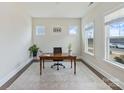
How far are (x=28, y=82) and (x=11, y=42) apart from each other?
1.55 meters

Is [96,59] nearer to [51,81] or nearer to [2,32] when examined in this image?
[51,81]

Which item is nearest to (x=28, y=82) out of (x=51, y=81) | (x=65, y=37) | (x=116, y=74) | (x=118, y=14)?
(x=51, y=81)

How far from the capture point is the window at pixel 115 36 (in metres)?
5.06

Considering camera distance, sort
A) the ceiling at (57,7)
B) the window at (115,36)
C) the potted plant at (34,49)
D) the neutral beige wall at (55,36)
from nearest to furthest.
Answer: the window at (115,36)
the ceiling at (57,7)
the potted plant at (34,49)
the neutral beige wall at (55,36)

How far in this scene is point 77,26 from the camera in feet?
37.1

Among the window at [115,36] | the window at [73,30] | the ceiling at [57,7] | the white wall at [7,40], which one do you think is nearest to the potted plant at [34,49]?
the ceiling at [57,7]

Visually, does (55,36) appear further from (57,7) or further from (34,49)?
(57,7)

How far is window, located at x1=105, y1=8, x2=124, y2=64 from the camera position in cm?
506

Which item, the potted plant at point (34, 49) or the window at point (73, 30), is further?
the window at point (73, 30)

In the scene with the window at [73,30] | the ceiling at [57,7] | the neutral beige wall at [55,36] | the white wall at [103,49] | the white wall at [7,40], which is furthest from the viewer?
the window at [73,30]

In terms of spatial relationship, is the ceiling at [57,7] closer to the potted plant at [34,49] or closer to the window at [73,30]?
the potted plant at [34,49]

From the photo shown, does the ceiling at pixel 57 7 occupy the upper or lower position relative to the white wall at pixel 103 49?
upper

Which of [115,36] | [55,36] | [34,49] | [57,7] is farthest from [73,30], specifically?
[115,36]

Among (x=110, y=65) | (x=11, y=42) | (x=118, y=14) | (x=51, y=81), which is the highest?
(x=118, y=14)
